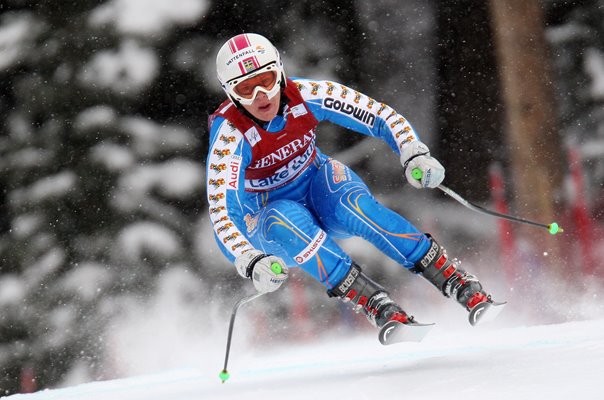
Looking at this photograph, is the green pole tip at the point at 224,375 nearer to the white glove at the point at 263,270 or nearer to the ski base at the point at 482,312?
the white glove at the point at 263,270

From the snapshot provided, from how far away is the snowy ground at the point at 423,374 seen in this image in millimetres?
2686

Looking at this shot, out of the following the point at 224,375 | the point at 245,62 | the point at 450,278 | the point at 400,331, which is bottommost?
the point at 224,375

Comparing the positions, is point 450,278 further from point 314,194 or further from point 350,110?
point 350,110

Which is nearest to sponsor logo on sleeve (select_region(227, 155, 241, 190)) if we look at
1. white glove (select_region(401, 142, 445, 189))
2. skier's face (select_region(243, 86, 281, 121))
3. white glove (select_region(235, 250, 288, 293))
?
skier's face (select_region(243, 86, 281, 121))

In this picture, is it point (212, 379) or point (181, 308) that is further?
point (181, 308)

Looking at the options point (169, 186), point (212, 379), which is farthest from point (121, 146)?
point (212, 379)

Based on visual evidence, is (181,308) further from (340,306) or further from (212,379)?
(212,379)

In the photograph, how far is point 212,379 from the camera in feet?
15.3

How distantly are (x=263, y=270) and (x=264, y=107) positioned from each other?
30.6 inches

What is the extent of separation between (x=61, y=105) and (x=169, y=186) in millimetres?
1183

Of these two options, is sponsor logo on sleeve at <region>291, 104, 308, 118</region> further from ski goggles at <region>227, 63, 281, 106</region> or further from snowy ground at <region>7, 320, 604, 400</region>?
snowy ground at <region>7, 320, 604, 400</region>

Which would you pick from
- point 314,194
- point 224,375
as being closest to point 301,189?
point 314,194

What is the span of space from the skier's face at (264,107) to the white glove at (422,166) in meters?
0.64

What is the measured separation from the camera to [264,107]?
360cm
